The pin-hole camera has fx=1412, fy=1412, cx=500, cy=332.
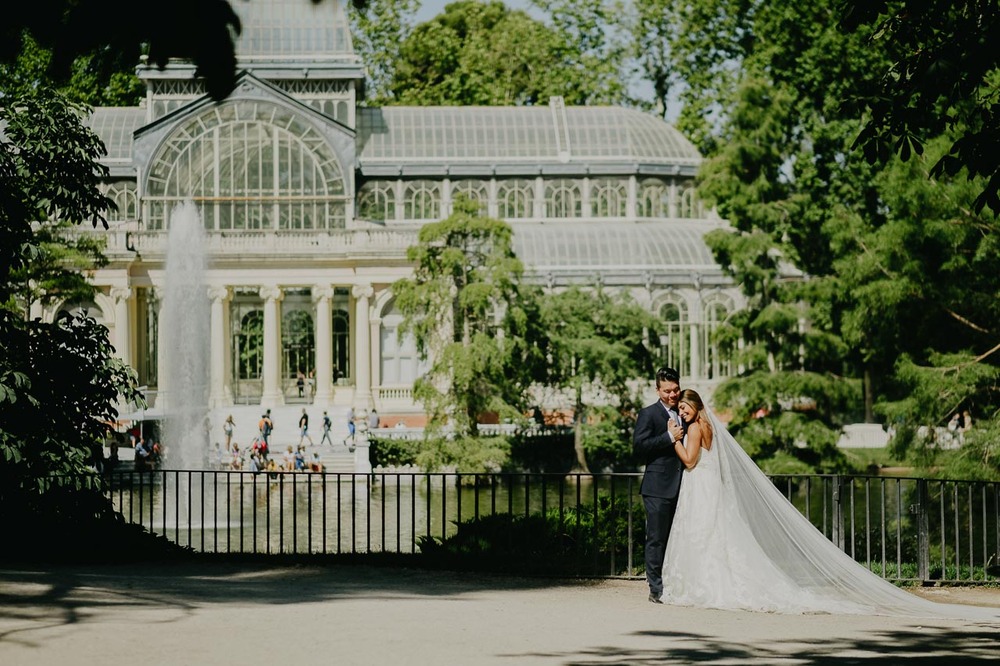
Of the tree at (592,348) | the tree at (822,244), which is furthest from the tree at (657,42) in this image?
the tree at (592,348)

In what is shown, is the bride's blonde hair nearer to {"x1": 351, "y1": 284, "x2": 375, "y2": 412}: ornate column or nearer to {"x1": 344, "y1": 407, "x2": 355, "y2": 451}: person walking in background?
{"x1": 344, "y1": 407, "x2": 355, "y2": 451}: person walking in background

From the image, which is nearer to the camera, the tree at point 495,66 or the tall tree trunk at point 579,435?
the tall tree trunk at point 579,435

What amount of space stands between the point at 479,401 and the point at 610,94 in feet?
89.7

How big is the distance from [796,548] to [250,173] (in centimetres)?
3692

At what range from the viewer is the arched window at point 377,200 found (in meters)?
47.4

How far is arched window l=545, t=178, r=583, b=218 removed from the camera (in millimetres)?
48406

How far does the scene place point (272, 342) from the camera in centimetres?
4453

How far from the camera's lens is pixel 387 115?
1944 inches

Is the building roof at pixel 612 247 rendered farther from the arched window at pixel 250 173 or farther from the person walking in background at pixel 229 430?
the person walking in background at pixel 229 430

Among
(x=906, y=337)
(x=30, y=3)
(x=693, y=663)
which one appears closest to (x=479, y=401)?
(x=906, y=337)

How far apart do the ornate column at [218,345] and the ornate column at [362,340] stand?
13.2 ft

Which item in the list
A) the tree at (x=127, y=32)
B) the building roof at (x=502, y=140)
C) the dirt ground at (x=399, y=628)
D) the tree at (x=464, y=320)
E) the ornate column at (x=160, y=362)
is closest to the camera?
the tree at (x=127, y=32)

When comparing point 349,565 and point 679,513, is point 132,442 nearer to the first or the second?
point 349,565

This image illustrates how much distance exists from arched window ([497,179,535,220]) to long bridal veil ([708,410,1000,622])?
38168 millimetres
